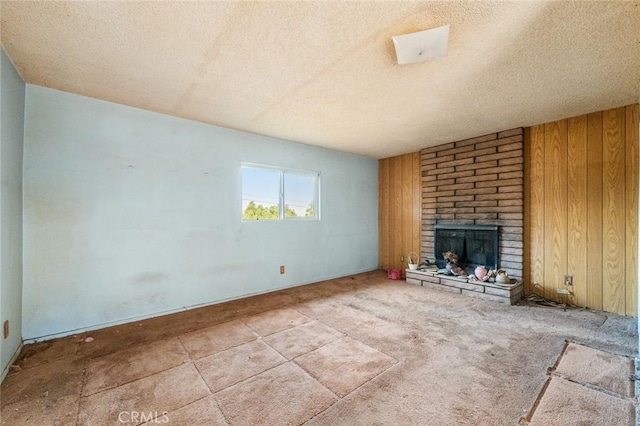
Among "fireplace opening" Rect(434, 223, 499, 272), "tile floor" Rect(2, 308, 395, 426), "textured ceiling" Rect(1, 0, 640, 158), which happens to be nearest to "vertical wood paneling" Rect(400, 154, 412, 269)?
"fireplace opening" Rect(434, 223, 499, 272)

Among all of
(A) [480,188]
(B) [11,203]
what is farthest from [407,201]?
(B) [11,203]

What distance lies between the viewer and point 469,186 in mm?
4066

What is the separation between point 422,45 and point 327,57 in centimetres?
64

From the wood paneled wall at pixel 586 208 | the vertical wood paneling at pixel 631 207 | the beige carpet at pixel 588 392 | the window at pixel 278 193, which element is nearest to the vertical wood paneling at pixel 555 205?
the wood paneled wall at pixel 586 208

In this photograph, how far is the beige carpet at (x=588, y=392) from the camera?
4.70 feet

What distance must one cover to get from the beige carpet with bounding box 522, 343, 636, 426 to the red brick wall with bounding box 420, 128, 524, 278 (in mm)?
1729

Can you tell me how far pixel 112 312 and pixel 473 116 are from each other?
4.44m

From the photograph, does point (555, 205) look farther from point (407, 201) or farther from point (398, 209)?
point (398, 209)

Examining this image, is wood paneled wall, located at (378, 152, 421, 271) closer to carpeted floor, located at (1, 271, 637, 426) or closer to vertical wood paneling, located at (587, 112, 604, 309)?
carpeted floor, located at (1, 271, 637, 426)

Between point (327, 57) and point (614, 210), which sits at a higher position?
point (327, 57)

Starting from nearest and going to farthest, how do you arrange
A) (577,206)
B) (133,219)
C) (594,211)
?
(133,219), (594,211), (577,206)

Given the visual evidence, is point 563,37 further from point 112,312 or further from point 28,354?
point 28,354

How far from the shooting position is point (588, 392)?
1631 mm

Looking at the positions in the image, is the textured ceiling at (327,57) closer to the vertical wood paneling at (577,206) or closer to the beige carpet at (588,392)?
the vertical wood paneling at (577,206)
